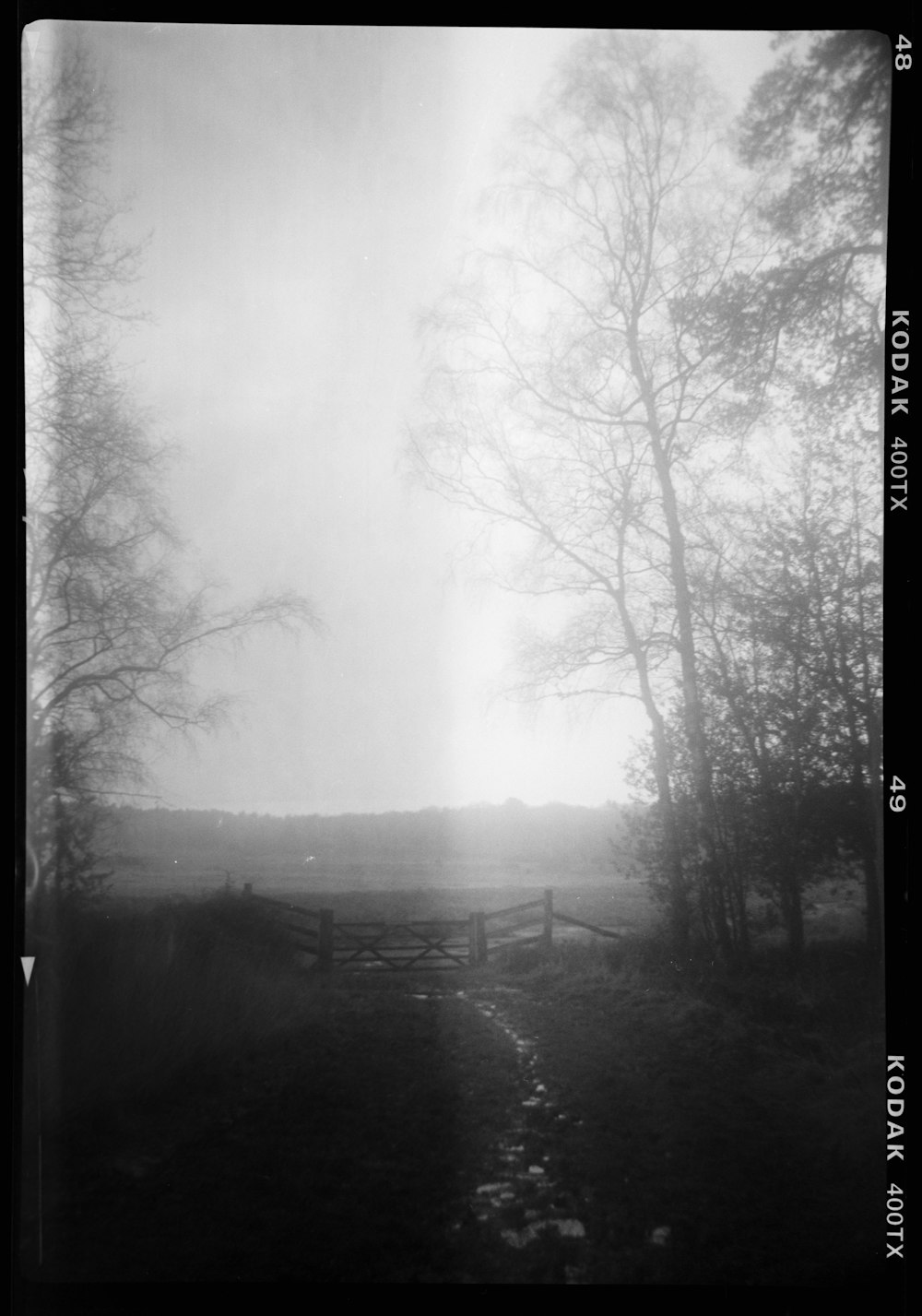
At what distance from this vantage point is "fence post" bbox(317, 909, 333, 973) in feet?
7.79

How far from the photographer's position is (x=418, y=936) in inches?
92.6

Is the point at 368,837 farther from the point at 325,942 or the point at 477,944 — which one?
the point at 477,944

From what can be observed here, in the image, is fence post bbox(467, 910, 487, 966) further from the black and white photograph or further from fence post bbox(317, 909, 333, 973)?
fence post bbox(317, 909, 333, 973)

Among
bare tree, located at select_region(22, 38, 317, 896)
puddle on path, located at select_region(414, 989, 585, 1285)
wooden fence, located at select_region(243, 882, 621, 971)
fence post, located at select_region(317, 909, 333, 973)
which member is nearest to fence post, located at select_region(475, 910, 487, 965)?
wooden fence, located at select_region(243, 882, 621, 971)

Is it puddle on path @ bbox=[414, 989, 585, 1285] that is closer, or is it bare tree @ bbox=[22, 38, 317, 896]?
puddle on path @ bbox=[414, 989, 585, 1285]

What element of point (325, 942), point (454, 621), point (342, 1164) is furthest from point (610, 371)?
point (342, 1164)

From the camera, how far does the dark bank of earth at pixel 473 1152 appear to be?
2.22m

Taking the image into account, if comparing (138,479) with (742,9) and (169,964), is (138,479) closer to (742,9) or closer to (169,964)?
(169,964)

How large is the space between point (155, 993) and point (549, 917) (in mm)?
1185

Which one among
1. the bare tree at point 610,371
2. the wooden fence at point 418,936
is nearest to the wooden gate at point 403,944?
the wooden fence at point 418,936

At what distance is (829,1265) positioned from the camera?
2.23 meters

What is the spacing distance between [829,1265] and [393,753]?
1.88m

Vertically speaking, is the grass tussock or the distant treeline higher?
the distant treeline

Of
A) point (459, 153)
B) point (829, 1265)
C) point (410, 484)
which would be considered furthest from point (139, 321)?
point (829, 1265)
